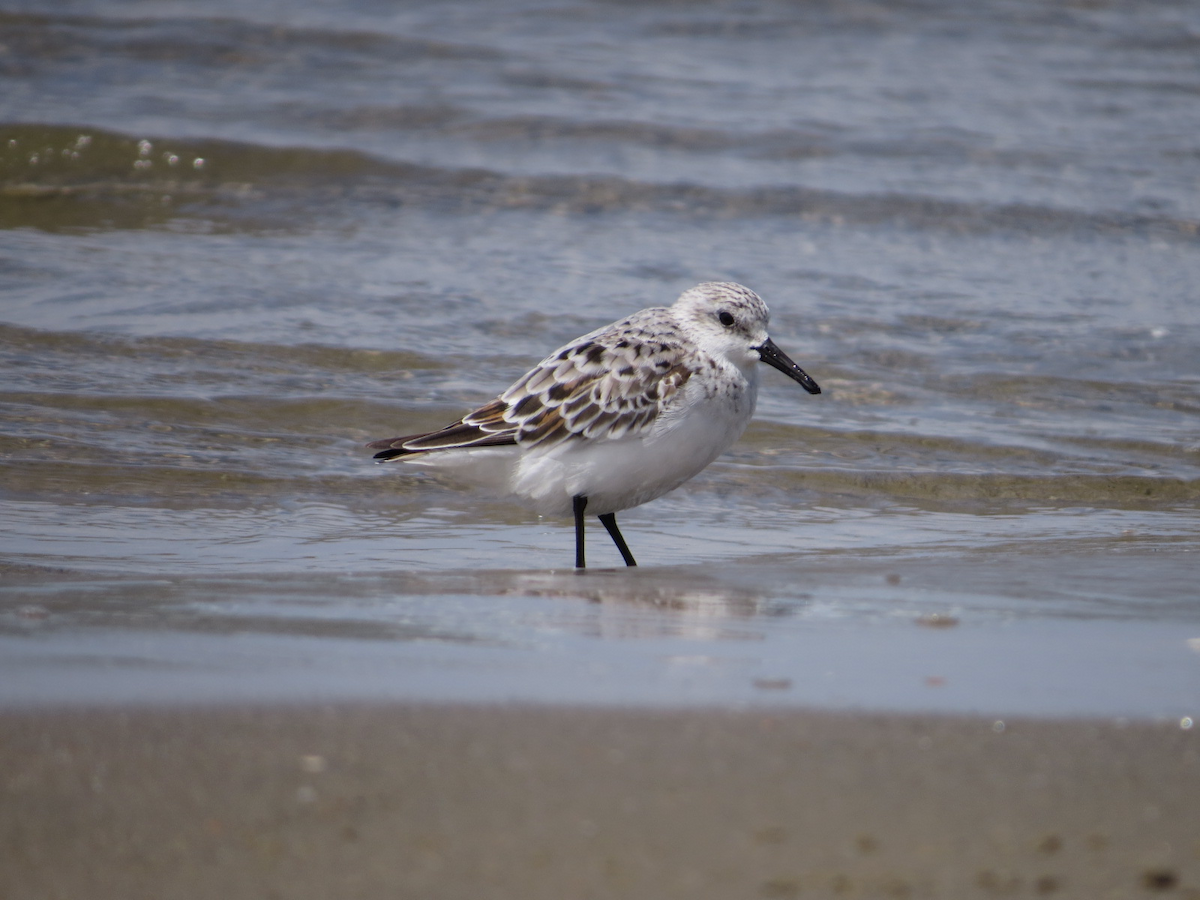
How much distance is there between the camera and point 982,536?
6.21 m

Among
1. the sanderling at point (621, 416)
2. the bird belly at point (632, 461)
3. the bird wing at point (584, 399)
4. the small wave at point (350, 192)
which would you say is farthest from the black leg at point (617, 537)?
the small wave at point (350, 192)

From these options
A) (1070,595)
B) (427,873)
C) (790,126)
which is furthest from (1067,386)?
(427,873)

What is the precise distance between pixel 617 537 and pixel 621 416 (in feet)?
2.14

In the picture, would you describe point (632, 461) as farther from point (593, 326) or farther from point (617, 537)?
point (593, 326)

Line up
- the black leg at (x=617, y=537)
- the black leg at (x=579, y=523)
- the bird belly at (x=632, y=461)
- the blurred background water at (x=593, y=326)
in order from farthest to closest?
the black leg at (x=617, y=537) < the black leg at (x=579, y=523) < the bird belly at (x=632, y=461) < the blurred background water at (x=593, y=326)

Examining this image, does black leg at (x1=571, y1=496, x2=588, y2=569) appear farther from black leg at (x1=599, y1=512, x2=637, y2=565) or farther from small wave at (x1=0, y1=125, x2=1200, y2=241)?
small wave at (x1=0, y1=125, x2=1200, y2=241)

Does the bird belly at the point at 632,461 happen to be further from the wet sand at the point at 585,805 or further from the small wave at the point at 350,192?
the small wave at the point at 350,192

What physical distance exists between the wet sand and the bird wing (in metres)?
2.56

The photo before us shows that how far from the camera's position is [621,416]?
538 cm

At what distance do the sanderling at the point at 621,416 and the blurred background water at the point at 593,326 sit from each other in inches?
15.4

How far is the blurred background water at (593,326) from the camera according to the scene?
364 centimetres

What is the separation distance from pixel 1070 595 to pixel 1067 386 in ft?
15.5

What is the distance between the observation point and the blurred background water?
11.9 ft

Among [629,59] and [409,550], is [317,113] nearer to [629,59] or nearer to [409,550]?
[629,59]
